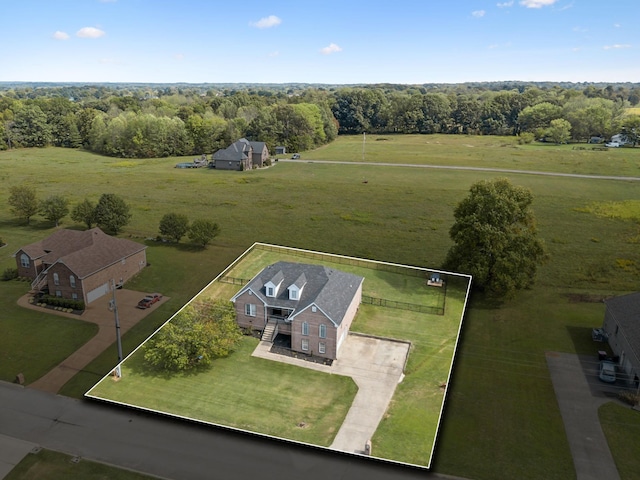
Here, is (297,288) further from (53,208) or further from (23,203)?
(23,203)

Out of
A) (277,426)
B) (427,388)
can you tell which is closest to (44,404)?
(277,426)

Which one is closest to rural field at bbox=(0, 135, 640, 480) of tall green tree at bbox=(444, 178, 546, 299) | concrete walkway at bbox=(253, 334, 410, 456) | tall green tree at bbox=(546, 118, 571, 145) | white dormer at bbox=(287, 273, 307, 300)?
tall green tree at bbox=(444, 178, 546, 299)

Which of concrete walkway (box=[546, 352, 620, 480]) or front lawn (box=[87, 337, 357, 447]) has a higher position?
front lawn (box=[87, 337, 357, 447])

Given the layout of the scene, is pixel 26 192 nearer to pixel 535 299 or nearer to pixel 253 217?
pixel 253 217

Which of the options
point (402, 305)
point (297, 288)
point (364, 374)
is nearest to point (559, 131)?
point (402, 305)

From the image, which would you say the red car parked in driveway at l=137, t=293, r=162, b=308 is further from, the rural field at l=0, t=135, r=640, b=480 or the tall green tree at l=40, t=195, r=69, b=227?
the tall green tree at l=40, t=195, r=69, b=227
